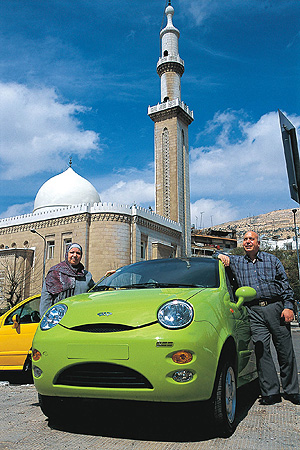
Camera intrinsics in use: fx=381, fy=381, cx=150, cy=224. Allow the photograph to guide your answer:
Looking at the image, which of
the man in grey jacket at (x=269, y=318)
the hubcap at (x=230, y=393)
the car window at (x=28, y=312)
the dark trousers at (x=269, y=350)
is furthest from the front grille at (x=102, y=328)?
the car window at (x=28, y=312)

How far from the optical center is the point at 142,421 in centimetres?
322

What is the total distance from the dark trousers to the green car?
922mm

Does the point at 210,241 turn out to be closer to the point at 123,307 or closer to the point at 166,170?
the point at 166,170

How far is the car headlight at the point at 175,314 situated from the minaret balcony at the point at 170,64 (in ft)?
163

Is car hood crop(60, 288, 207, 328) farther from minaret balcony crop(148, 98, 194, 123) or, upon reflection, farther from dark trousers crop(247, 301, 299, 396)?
minaret balcony crop(148, 98, 194, 123)

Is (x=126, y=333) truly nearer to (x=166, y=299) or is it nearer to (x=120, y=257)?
(x=166, y=299)

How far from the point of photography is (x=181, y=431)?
2.94 m

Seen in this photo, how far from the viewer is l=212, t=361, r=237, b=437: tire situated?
279cm

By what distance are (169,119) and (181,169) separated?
6185 millimetres

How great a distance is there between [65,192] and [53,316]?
39.7 m

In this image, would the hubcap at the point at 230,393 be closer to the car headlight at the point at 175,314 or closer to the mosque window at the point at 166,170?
the car headlight at the point at 175,314

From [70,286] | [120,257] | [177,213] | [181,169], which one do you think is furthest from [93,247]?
[70,286]

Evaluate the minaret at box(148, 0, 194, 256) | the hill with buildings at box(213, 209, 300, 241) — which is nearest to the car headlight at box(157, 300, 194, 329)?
the minaret at box(148, 0, 194, 256)

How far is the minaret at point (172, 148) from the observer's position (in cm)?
4481
